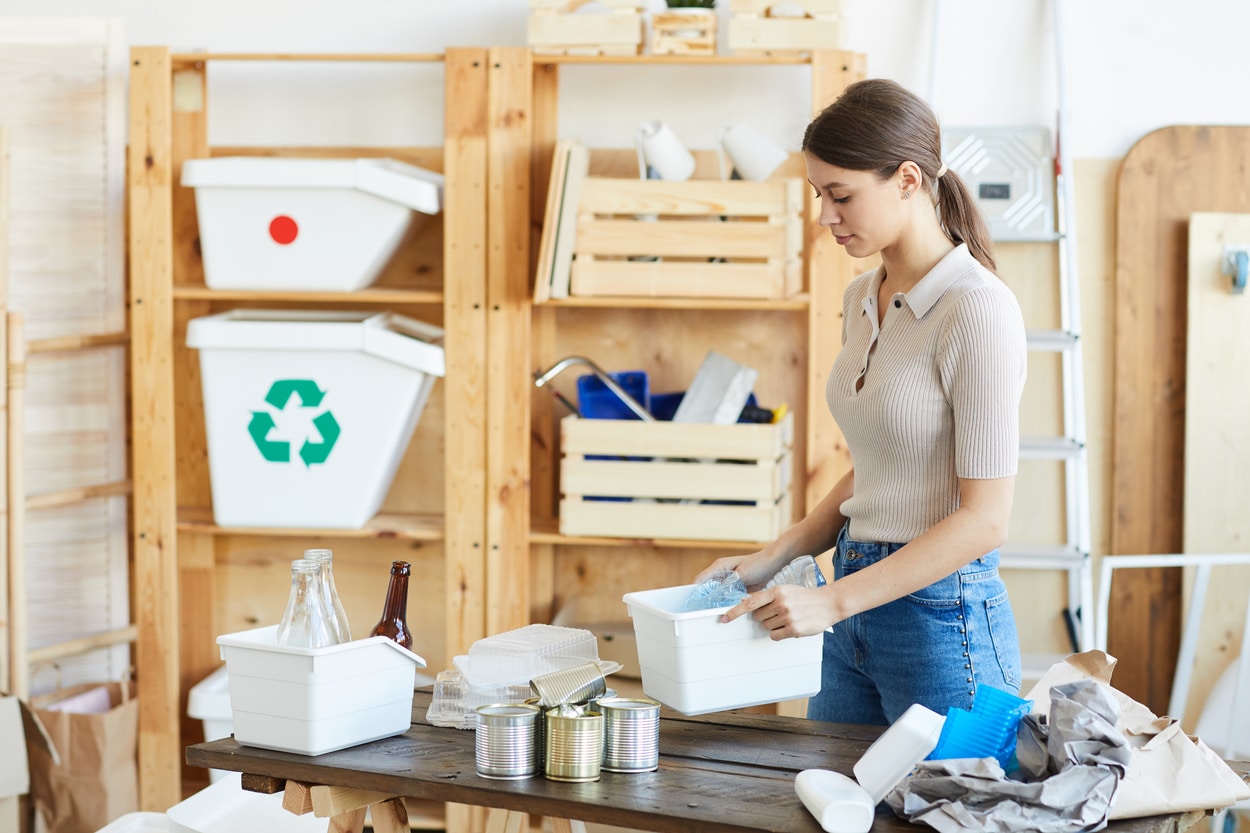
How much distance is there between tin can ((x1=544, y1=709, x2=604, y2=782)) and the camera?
4.12 feet

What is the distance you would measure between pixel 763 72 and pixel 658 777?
6.10 feet

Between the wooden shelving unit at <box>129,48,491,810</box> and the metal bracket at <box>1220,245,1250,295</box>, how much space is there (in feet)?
5.06

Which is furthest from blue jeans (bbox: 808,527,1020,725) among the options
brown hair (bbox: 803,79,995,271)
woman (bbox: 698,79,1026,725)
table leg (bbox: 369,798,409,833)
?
table leg (bbox: 369,798,409,833)

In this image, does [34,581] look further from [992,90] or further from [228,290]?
[992,90]

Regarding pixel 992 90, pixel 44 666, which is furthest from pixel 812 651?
pixel 44 666

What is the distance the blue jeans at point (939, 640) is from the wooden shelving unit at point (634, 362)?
109cm

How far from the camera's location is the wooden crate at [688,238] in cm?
247

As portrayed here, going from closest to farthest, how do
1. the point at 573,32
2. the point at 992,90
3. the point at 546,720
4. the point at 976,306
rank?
the point at 546,720
the point at 976,306
the point at 573,32
the point at 992,90

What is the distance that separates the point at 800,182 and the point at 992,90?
0.53 meters

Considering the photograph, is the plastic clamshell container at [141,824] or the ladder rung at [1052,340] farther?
the ladder rung at [1052,340]

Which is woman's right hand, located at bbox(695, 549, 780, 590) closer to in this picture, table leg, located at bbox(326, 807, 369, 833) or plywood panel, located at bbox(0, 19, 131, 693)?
table leg, located at bbox(326, 807, 369, 833)

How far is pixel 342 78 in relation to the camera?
2852 millimetres

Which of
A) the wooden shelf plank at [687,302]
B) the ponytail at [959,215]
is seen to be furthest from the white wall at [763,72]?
the ponytail at [959,215]

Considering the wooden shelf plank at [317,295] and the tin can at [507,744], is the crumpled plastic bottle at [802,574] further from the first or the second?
the wooden shelf plank at [317,295]
